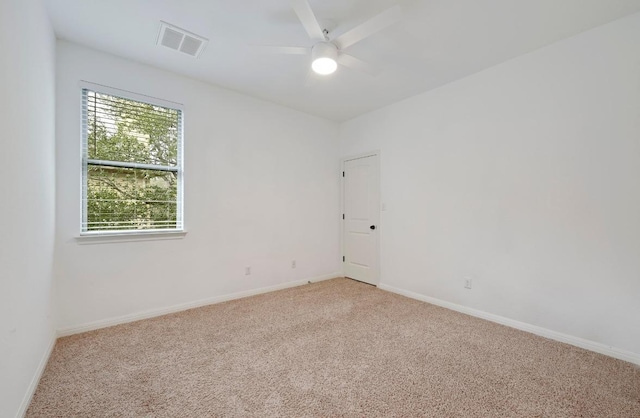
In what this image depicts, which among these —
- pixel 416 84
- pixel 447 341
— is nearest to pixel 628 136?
pixel 416 84

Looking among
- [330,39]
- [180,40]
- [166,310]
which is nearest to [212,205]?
[166,310]

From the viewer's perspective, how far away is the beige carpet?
5.42 ft

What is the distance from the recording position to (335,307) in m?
3.33

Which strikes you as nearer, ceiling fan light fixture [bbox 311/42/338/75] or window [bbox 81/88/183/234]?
ceiling fan light fixture [bbox 311/42/338/75]

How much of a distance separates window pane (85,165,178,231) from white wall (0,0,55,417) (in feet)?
1.48

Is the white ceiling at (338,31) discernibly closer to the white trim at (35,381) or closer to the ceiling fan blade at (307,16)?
the ceiling fan blade at (307,16)

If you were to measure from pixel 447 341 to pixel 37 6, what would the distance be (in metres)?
4.11

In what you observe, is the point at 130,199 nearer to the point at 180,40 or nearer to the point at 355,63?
the point at 180,40

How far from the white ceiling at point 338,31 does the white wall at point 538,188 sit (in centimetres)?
33

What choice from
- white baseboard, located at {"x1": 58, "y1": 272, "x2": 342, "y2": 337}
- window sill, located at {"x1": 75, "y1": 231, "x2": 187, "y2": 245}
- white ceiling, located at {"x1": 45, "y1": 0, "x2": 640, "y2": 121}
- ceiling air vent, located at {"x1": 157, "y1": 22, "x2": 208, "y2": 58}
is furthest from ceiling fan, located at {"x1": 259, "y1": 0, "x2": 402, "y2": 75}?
white baseboard, located at {"x1": 58, "y1": 272, "x2": 342, "y2": 337}

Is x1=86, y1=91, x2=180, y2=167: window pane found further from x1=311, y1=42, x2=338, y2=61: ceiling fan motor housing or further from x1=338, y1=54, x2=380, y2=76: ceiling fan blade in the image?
x1=338, y1=54, x2=380, y2=76: ceiling fan blade

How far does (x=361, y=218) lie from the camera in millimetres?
4449

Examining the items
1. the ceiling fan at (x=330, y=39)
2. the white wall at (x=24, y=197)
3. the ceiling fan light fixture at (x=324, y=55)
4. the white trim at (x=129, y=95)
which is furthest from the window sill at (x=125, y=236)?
the ceiling fan light fixture at (x=324, y=55)

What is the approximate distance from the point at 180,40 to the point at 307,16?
1.41 meters
